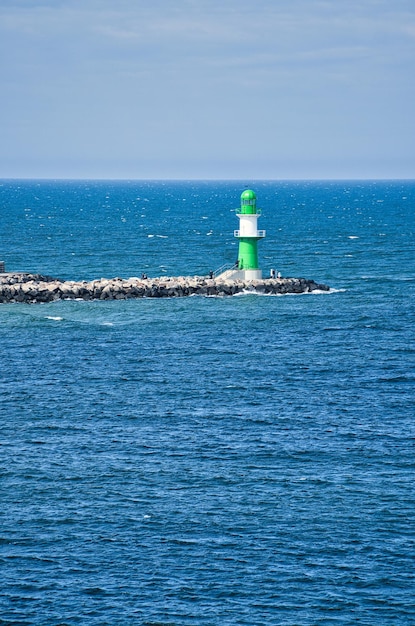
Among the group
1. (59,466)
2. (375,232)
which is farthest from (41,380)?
(375,232)

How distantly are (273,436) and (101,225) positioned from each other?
148 metres

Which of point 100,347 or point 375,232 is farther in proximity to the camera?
point 375,232

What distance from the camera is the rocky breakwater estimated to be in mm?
90000

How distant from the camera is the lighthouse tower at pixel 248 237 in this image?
93.1 meters

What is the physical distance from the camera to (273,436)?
5038 centimetres

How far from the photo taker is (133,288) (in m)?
92.6

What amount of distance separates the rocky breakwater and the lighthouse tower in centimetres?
140

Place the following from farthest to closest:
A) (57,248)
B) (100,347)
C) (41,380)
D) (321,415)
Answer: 1. (57,248)
2. (100,347)
3. (41,380)
4. (321,415)

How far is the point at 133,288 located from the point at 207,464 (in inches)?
1857

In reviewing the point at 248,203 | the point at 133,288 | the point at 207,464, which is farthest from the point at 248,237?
the point at 207,464

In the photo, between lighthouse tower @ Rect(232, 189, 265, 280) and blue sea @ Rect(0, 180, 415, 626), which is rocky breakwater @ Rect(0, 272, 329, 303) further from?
blue sea @ Rect(0, 180, 415, 626)

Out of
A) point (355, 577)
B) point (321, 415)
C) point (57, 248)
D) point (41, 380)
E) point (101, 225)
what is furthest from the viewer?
point (101, 225)

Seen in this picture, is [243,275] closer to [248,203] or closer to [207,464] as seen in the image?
[248,203]

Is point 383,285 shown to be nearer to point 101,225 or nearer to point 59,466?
point 59,466
